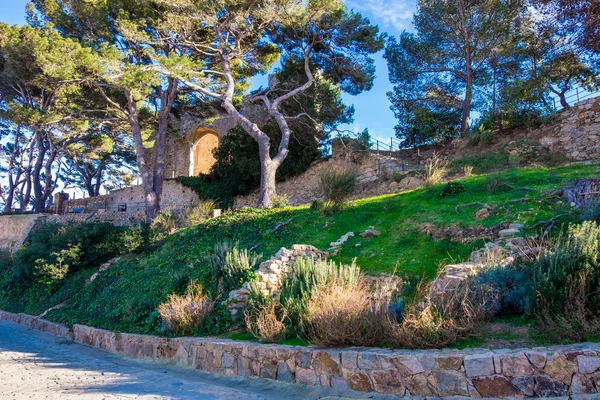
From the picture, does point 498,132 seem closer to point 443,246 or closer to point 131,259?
point 443,246

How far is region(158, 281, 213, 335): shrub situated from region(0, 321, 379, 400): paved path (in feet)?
2.28

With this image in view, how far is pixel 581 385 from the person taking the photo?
12.0ft

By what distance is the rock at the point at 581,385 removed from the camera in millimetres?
3637

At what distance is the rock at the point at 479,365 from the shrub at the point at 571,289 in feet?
2.32

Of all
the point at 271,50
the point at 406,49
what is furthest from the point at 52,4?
the point at 406,49

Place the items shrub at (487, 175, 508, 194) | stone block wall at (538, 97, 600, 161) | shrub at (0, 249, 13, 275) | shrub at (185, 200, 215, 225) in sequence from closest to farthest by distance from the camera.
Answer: shrub at (487, 175, 508, 194)
stone block wall at (538, 97, 600, 161)
shrub at (185, 200, 215, 225)
shrub at (0, 249, 13, 275)

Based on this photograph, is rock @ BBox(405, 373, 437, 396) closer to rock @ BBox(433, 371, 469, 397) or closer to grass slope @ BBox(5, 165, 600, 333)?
rock @ BBox(433, 371, 469, 397)

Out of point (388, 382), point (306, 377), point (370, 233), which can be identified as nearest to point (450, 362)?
point (388, 382)

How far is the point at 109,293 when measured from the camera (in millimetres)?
11430

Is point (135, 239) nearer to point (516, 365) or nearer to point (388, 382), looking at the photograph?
point (388, 382)

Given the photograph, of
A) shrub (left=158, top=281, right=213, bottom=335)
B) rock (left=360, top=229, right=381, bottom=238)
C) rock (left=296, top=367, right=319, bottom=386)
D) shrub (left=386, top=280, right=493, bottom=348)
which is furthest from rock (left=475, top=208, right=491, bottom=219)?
shrub (left=158, top=281, right=213, bottom=335)

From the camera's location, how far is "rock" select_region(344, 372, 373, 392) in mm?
4621

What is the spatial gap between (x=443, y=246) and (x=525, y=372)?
380 cm

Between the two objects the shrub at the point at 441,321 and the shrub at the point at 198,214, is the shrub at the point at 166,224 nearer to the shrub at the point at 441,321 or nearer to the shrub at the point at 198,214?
the shrub at the point at 198,214
